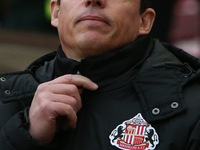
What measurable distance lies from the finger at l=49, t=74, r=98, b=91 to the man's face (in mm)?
287

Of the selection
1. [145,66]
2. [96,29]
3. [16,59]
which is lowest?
[16,59]

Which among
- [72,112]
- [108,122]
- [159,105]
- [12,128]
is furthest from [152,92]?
[12,128]

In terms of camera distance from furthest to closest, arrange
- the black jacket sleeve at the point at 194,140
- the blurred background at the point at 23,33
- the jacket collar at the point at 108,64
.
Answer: the blurred background at the point at 23,33
the jacket collar at the point at 108,64
the black jacket sleeve at the point at 194,140

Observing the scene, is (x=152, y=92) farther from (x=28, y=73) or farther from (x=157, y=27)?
(x=157, y=27)

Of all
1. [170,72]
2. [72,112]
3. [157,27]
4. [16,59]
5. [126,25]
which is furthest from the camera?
[16,59]

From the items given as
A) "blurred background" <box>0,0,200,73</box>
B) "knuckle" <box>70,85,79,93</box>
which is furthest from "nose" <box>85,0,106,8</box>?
"blurred background" <box>0,0,200,73</box>

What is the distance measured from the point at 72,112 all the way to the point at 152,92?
47 centimetres

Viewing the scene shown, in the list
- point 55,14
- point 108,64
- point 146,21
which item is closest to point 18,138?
point 108,64

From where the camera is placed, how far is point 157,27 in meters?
7.20

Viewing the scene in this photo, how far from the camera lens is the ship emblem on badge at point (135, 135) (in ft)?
6.30

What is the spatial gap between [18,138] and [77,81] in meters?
0.45

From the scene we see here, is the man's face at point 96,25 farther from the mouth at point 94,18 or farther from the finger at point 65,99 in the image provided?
the finger at point 65,99

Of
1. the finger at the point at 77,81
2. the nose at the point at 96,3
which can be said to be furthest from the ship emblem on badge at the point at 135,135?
the nose at the point at 96,3

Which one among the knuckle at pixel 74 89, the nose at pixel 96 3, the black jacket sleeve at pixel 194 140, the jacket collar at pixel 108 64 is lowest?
the black jacket sleeve at pixel 194 140
